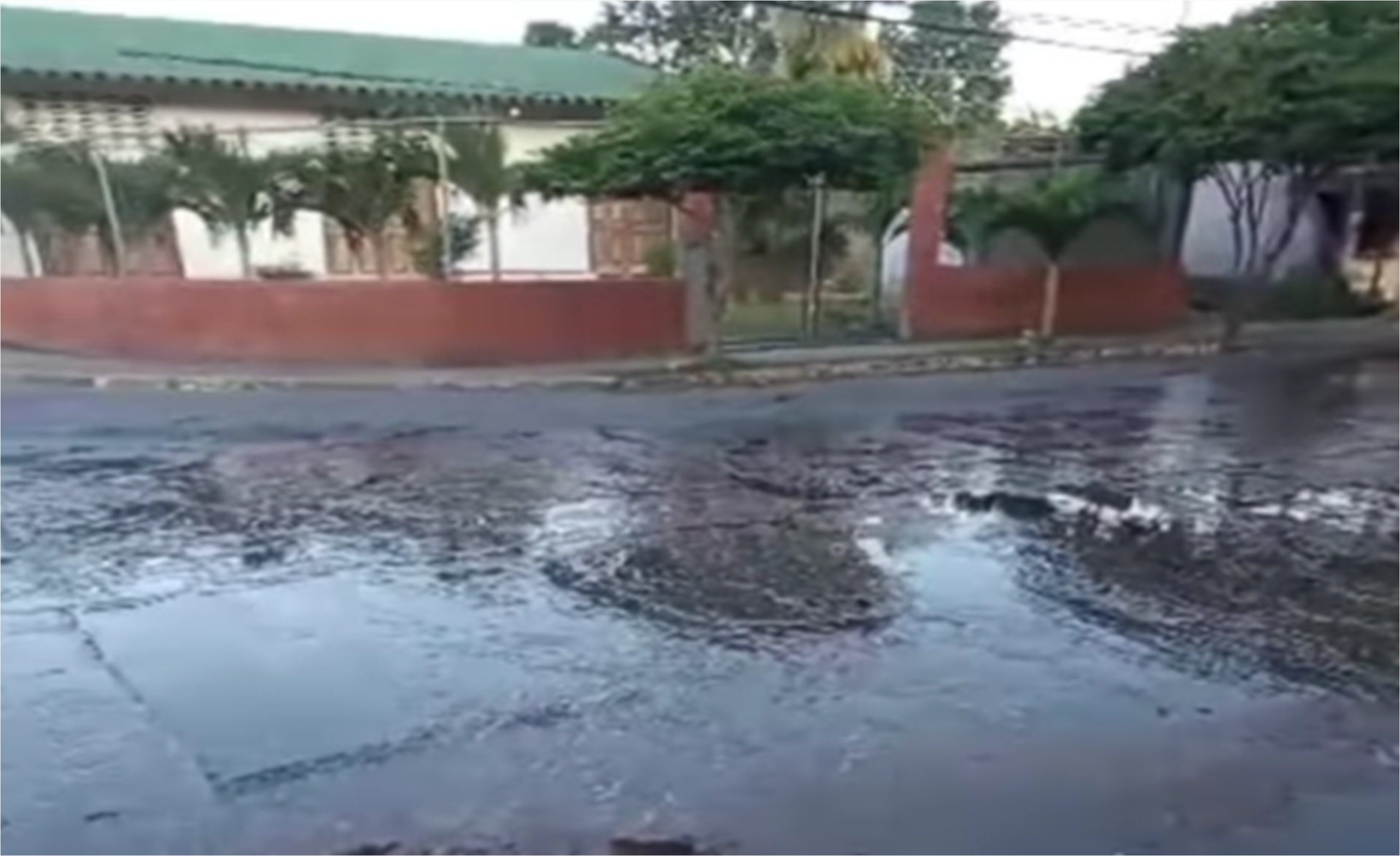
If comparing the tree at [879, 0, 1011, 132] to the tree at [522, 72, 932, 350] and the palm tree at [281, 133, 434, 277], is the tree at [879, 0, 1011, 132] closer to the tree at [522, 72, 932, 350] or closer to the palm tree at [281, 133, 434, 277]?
the tree at [522, 72, 932, 350]

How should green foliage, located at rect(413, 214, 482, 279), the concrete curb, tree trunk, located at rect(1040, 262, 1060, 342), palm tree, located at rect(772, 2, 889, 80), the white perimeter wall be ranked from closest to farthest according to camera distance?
the concrete curb < green foliage, located at rect(413, 214, 482, 279) < the white perimeter wall < palm tree, located at rect(772, 2, 889, 80) < tree trunk, located at rect(1040, 262, 1060, 342)

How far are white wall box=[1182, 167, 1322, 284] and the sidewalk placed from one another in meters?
6.57

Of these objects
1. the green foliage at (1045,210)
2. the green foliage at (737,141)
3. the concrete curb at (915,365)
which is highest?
the green foliage at (737,141)

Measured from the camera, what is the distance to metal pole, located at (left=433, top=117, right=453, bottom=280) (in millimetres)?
17812

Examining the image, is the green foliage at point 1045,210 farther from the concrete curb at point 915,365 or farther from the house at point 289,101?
the house at point 289,101

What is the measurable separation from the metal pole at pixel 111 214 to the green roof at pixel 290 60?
405 centimetres

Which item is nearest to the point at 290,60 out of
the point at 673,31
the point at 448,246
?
the point at 448,246

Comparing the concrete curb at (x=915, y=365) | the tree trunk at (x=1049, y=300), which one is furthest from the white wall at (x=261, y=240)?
the tree trunk at (x=1049, y=300)

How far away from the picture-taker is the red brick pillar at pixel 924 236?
20.6 m

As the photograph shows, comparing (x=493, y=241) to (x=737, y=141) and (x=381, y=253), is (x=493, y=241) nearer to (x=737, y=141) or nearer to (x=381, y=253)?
(x=381, y=253)

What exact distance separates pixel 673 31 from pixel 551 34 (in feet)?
17.1

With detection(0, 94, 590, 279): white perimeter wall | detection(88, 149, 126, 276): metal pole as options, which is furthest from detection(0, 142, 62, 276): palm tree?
detection(88, 149, 126, 276): metal pole

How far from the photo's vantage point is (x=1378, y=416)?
13.8 meters

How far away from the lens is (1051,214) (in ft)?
68.2
